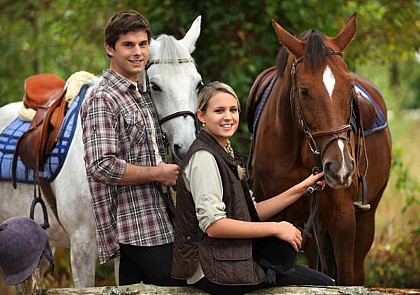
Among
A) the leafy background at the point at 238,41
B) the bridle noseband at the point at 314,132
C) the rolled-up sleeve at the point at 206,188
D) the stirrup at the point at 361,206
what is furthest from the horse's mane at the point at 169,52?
the leafy background at the point at 238,41

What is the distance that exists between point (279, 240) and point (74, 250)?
1.54 meters

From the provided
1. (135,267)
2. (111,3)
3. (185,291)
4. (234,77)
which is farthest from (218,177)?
(111,3)

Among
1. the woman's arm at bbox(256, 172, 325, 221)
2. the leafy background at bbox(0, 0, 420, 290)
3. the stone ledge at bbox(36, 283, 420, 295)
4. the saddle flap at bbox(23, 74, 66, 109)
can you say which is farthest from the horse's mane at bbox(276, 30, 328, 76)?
the leafy background at bbox(0, 0, 420, 290)

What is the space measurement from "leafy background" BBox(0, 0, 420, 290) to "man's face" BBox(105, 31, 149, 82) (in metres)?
3.31

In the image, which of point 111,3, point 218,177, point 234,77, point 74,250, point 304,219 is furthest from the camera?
point 111,3

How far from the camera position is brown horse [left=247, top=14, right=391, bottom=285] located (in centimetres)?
422

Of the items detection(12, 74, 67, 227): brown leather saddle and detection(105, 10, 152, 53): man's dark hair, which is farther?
detection(12, 74, 67, 227): brown leather saddle

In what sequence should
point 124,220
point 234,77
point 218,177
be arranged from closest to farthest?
point 218,177, point 124,220, point 234,77

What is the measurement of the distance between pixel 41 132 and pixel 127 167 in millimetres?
1263

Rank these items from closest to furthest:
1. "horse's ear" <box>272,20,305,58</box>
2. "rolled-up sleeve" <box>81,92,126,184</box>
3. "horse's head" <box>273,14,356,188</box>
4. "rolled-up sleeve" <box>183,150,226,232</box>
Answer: "rolled-up sleeve" <box>183,150,226,232</box> → "rolled-up sleeve" <box>81,92,126,184</box> → "horse's head" <box>273,14,356,188</box> → "horse's ear" <box>272,20,305,58</box>

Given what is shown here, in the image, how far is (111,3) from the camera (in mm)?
8188

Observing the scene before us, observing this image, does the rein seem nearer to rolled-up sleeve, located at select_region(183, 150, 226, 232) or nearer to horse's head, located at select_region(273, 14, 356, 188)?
horse's head, located at select_region(273, 14, 356, 188)

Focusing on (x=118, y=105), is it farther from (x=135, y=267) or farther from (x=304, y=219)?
(x=304, y=219)

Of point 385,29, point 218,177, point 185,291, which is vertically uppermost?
point 385,29
